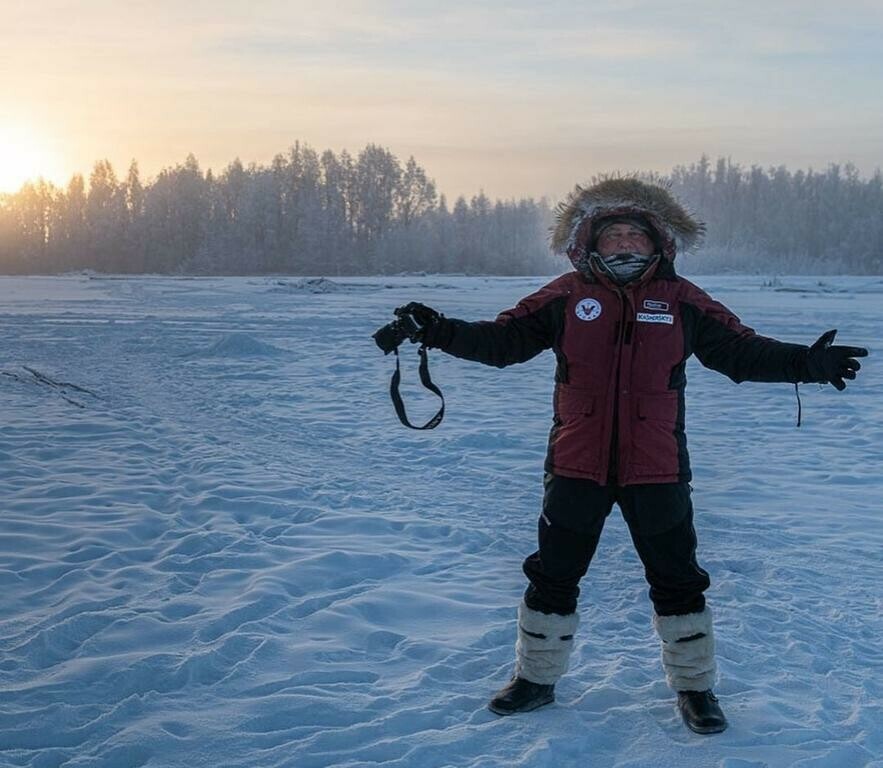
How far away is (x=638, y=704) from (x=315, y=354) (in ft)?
39.2

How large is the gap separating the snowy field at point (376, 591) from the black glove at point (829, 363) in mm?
1228

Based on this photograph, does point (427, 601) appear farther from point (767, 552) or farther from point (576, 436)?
point (767, 552)

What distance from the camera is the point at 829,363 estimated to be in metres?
2.83

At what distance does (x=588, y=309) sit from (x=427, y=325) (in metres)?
0.58

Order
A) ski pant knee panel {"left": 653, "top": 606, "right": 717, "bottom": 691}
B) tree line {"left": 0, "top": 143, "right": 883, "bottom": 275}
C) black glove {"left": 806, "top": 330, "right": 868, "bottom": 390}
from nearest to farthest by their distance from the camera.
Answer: black glove {"left": 806, "top": 330, "right": 868, "bottom": 390} < ski pant knee panel {"left": 653, "top": 606, "right": 717, "bottom": 691} < tree line {"left": 0, "top": 143, "right": 883, "bottom": 275}

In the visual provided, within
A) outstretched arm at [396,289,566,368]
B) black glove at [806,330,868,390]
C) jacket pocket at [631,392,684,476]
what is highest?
outstretched arm at [396,289,566,368]

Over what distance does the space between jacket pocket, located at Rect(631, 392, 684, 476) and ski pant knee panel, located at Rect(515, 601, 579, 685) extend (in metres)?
0.66

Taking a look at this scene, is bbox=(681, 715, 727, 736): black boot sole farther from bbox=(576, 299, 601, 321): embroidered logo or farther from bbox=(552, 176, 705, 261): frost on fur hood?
bbox=(552, 176, 705, 261): frost on fur hood

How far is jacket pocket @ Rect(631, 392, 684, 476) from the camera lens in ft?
9.58

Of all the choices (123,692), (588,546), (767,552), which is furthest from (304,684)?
(767,552)

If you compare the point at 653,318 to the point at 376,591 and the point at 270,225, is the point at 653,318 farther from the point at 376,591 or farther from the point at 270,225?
the point at 270,225

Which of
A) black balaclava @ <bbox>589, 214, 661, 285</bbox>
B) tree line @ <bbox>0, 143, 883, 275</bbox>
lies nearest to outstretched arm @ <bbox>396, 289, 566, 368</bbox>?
black balaclava @ <bbox>589, 214, 661, 285</bbox>

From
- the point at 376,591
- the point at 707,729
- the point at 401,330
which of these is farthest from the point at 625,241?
the point at 376,591

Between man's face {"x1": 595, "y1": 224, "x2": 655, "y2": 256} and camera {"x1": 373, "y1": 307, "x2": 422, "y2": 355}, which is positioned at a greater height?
man's face {"x1": 595, "y1": 224, "x2": 655, "y2": 256}
